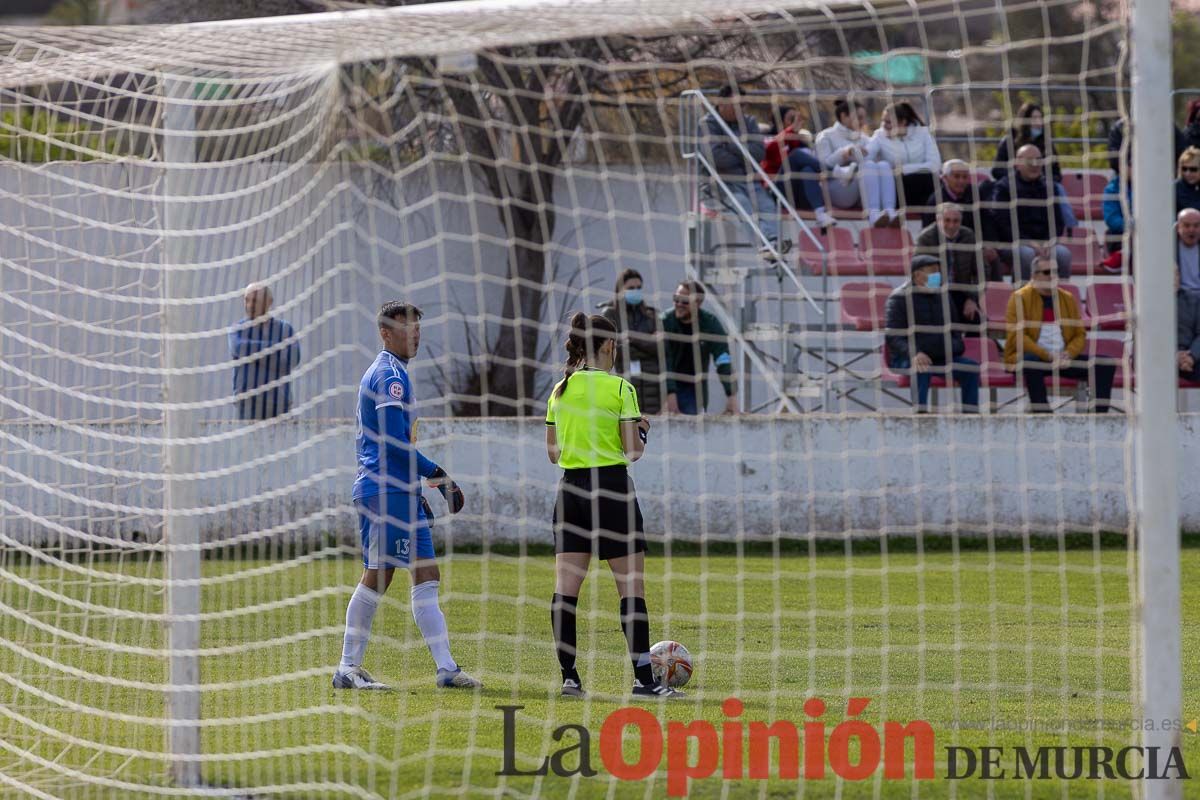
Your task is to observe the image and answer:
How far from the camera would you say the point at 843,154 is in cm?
1183

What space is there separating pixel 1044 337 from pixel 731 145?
10.0 feet

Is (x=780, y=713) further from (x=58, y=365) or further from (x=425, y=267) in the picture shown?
(x=425, y=267)

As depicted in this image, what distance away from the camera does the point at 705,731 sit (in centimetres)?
625

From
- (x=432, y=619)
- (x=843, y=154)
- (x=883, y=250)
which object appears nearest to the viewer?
(x=432, y=619)

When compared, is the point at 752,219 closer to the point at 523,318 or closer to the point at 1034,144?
the point at 523,318

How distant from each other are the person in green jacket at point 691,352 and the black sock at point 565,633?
175 inches

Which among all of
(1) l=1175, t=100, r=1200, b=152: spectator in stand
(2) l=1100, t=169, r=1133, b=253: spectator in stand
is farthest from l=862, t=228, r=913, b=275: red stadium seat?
(1) l=1175, t=100, r=1200, b=152: spectator in stand

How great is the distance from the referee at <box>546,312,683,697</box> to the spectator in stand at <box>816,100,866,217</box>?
473 centimetres

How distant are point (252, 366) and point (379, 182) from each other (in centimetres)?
844

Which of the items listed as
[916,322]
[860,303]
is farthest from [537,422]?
[916,322]

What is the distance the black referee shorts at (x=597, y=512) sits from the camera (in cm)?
693

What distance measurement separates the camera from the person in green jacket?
11820 millimetres

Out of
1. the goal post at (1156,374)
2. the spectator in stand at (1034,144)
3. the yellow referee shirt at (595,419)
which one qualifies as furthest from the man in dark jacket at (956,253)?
the goal post at (1156,374)

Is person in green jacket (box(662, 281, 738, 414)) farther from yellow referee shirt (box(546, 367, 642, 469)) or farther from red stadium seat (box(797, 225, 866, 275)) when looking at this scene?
yellow referee shirt (box(546, 367, 642, 469))
